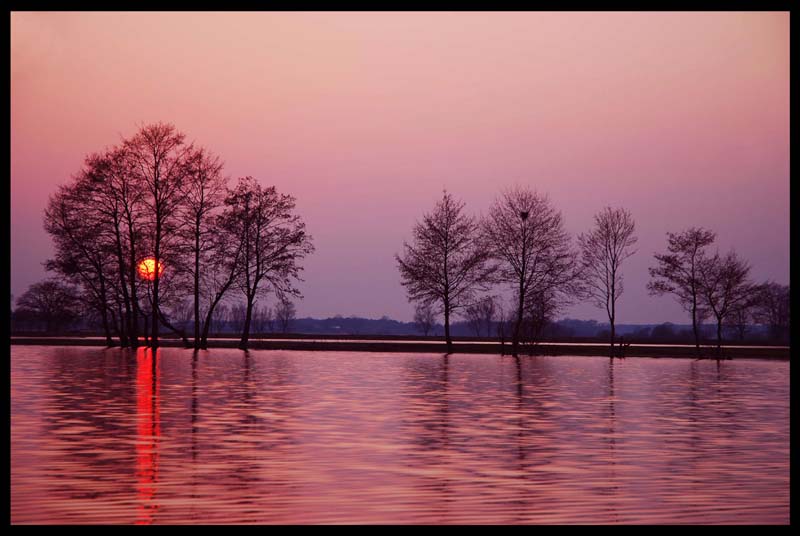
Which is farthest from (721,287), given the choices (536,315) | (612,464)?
(612,464)

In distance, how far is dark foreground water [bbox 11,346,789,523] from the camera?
11805 millimetres

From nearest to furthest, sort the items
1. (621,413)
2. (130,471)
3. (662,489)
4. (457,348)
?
(662,489), (130,471), (621,413), (457,348)

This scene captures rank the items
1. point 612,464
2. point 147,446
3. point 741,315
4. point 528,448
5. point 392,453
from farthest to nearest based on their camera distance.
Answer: point 741,315 < point 528,448 < point 147,446 < point 392,453 < point 612,464

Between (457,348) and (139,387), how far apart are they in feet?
146

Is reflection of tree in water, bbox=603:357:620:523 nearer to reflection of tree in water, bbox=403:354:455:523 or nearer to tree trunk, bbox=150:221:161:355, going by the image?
reflection of tree in water, bbox=403:354:455:523

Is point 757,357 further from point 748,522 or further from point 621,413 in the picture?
point 748,522

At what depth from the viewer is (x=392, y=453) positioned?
16.5 metres

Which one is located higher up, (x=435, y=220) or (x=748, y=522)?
(x=435, y=220)

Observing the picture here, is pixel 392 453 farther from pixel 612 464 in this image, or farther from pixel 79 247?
pixel 79 247

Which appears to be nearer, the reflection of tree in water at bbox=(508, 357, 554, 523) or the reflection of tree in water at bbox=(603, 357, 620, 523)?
the reflection of tree in water at bbox=(603, 357, 620, 523)

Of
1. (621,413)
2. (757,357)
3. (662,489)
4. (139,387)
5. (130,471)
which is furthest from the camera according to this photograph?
(757,357)

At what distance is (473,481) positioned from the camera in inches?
546

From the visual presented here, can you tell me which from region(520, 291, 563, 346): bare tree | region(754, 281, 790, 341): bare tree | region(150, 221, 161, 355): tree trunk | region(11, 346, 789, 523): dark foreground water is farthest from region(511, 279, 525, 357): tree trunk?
region(754, 281, 790, 341): bare tree
